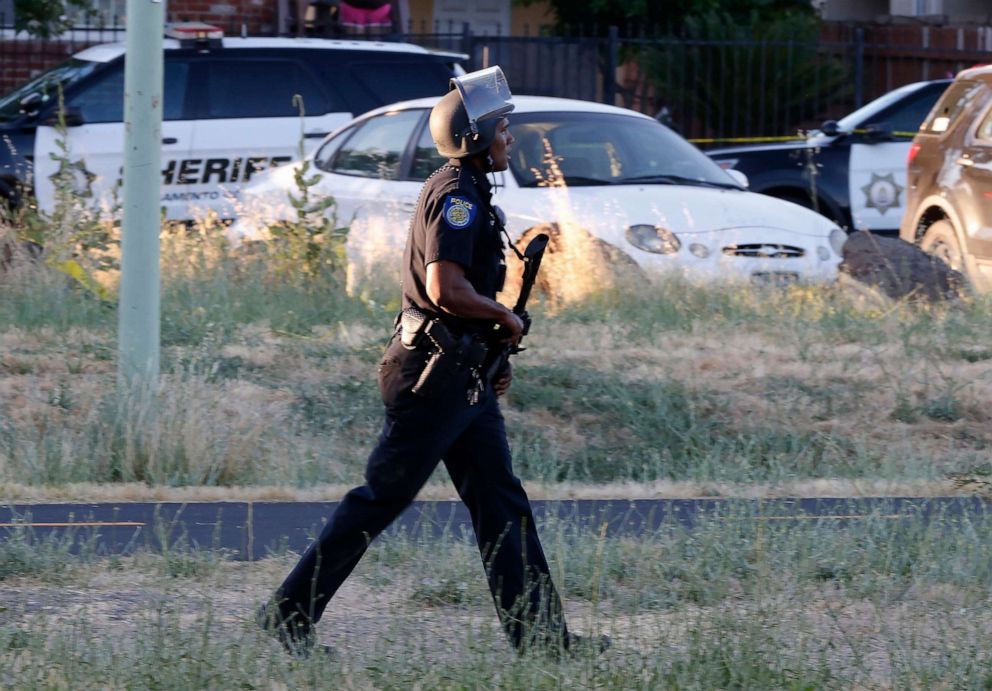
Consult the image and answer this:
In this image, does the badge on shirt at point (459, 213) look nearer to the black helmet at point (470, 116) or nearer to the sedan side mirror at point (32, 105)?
the black helmet at point (470, 116)

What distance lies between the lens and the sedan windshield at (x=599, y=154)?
10.5 metres

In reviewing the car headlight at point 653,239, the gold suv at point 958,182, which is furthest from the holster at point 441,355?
the gold suv at point 958,182

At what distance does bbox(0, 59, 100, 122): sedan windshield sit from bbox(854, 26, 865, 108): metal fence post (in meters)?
10.5

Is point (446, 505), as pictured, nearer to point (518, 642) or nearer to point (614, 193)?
point (518, 642)

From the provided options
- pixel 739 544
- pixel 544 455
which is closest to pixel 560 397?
pixel 544 455

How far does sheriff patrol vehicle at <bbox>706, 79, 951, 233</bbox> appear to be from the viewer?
13922mm

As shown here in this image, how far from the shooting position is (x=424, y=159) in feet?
36.0

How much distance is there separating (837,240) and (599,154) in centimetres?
178

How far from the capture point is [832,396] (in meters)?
8.49

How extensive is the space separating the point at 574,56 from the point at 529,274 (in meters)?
15.1

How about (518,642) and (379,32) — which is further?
(379,32)

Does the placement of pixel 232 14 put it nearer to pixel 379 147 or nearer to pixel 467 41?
pixel 467 41

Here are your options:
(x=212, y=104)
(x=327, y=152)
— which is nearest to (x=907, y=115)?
(x=327, y=152)

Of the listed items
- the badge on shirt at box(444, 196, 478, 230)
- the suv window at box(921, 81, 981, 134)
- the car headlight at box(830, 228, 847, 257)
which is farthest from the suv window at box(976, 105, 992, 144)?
the badge on shirt at box(444, 196, 478, 230)
